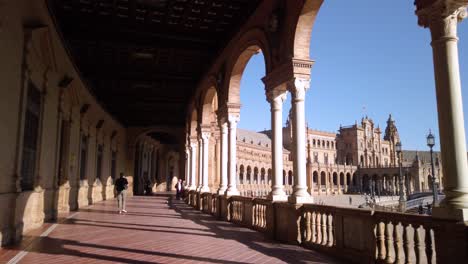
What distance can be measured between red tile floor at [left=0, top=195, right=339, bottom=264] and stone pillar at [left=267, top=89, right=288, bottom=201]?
1.33 meters

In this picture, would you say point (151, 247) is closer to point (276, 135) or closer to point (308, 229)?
point (308, 229)

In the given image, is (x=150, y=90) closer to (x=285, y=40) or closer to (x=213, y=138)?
(x=213, y=138)

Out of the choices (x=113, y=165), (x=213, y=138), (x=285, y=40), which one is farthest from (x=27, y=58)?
(x=113, y=165)

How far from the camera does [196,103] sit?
695 inches

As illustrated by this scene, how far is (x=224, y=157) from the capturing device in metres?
13.2

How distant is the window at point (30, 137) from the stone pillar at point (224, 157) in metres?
6.05

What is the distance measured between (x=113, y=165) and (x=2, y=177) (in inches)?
713

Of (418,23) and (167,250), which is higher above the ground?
(418,23)

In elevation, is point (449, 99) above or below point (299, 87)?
below

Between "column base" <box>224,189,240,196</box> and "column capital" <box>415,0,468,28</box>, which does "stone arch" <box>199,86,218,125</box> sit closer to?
"column base" <box>224,189,240,196</box>

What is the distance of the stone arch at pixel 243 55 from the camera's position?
9148 mm

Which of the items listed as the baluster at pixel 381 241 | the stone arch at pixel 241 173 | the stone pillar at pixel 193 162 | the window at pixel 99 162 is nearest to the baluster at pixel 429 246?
the baluster at pixel 381 241

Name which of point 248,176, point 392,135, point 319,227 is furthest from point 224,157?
point 392,135

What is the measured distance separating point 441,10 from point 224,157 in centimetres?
976
